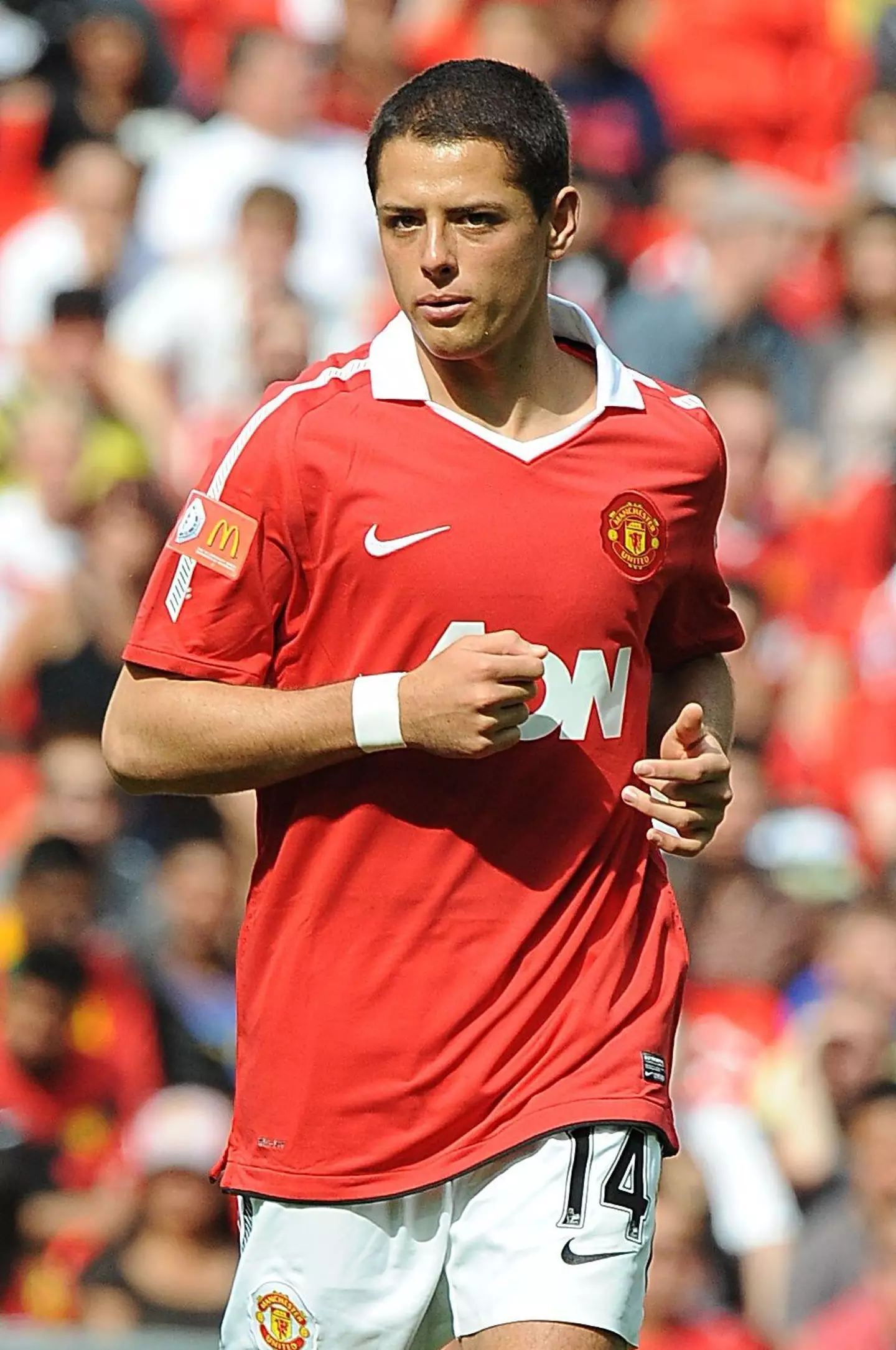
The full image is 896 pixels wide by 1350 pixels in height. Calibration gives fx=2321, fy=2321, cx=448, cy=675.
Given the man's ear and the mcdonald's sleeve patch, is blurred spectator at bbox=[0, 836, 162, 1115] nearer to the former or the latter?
the mcdonald's sleeve patch

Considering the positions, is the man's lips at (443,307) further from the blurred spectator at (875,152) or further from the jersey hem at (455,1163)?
the blurred spectator at (875,152)

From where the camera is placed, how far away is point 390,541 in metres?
3.74

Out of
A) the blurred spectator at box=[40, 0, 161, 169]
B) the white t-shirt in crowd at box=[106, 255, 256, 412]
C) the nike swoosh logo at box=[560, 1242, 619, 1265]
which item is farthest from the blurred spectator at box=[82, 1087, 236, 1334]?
the blurred spectator at box=[40, 0, 161, 169]

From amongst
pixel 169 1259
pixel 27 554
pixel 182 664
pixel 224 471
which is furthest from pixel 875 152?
pixel 182 664

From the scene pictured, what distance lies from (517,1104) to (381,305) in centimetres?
707

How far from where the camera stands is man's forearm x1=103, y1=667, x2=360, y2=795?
3705 millimetres

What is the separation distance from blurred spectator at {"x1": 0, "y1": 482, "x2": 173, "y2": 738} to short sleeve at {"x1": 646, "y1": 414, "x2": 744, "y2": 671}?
4.71 metres

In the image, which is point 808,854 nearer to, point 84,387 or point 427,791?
point 84,387

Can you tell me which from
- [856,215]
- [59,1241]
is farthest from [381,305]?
[59,1241]

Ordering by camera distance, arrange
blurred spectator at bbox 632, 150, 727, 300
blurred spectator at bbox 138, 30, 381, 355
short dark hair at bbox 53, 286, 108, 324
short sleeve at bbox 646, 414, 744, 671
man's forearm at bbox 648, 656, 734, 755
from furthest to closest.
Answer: blurred spectator at bbox 632, 150, 727, 300
blurred spectator at bbox 138, 30, 381, 355
short dark hair at bbox 53, 286, 108, 324
man's forearm at bbox 648, 656, 734, 755
short sleeve at bbox 646, 414, 744, 671

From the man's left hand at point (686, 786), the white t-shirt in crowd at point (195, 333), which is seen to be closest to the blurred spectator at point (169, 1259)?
the white t-shirt in crowd at point (195, 333)

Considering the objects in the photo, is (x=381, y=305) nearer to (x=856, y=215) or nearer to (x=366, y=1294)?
(x=856, y=215)

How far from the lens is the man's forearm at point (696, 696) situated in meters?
4.24

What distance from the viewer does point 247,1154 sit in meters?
3.95
